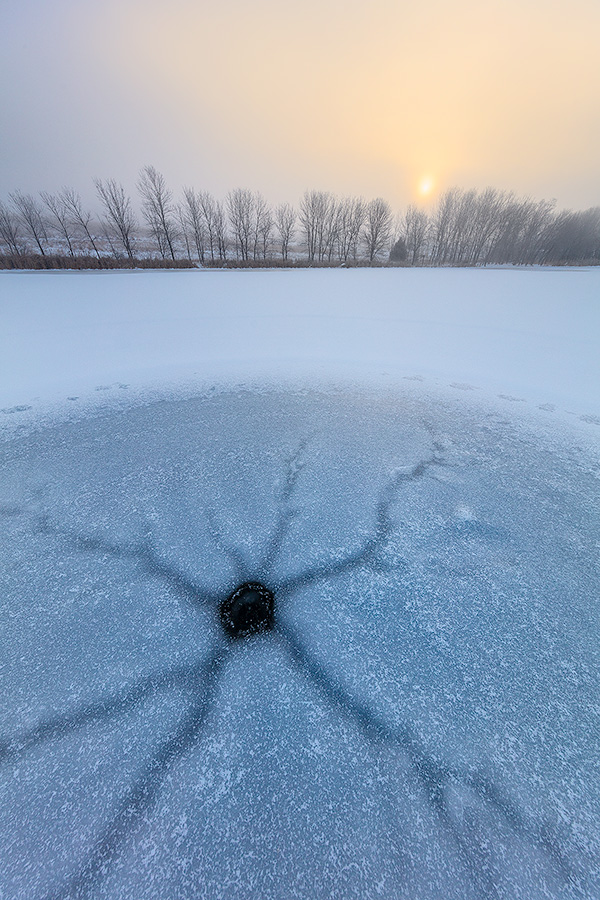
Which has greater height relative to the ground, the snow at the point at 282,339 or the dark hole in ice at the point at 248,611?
the snow at the point at 282,339

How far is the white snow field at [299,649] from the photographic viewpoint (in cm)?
93

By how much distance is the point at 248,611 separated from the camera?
59.7 inches

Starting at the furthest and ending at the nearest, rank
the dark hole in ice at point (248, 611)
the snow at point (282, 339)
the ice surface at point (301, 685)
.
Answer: the snow at point (282, 339)
the dark hole in ice at point (248, 611)
the ice surface at point (301, 685)

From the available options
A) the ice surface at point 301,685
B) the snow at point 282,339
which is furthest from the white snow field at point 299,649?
the snow at point 282,339

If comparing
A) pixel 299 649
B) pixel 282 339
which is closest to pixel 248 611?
pixel 299 649

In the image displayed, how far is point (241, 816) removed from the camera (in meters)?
0.98

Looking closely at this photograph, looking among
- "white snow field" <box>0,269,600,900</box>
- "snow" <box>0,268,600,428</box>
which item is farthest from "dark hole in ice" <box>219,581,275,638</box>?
"snow" <box>0,268,600,428</box>

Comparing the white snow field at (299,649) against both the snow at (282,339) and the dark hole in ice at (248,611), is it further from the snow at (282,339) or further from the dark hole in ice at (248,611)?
the snow at (282,339)

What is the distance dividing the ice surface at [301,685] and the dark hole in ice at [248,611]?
0.17 ft

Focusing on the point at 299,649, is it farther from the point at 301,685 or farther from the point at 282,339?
the point at 282,339

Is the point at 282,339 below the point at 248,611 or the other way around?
the other way around

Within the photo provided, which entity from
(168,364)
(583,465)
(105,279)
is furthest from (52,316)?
(583,465)

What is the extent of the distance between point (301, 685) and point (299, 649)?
0.43 feet

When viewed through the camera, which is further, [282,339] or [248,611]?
[282,339]
